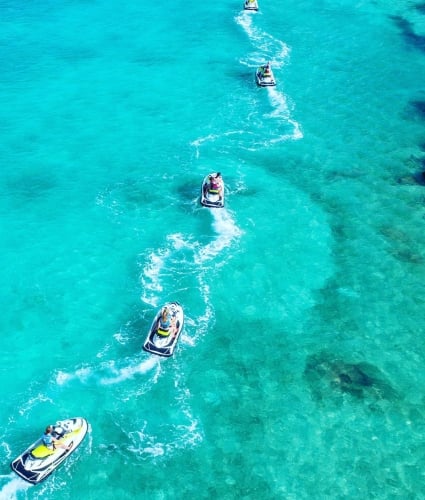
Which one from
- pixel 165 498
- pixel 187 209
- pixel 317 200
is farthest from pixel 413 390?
pixel 187 209

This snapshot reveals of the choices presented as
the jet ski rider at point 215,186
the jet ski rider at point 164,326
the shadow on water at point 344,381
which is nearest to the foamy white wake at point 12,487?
the jet ski rider at point 164,326

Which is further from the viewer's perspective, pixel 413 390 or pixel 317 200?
pixel 317 200

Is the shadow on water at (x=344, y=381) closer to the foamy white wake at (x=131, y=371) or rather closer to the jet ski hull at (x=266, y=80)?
the foamy white wake at (x=131, y=371)

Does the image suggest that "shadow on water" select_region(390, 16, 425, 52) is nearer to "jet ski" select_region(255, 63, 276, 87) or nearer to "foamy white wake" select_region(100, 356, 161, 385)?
"jet ski" select_region(255, 63, 276, 87)

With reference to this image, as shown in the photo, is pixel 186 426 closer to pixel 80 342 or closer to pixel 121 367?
pixel 121 367

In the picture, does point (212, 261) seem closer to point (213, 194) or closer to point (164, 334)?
point (213, 194)

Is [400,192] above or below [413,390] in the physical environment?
above

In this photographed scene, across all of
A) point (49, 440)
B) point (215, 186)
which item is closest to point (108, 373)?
point (49, 440)

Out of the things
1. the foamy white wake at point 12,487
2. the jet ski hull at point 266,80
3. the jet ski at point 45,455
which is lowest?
the foamy white wake at point 12,487
